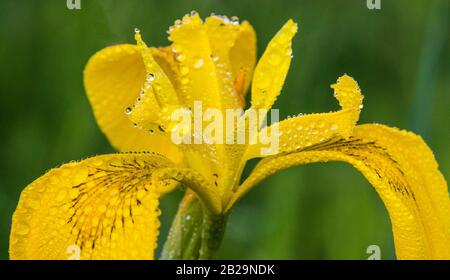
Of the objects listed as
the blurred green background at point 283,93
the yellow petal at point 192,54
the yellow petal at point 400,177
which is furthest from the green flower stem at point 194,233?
the blurred green background at point 283,93

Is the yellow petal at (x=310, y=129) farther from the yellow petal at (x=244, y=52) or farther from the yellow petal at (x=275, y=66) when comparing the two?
the yellow petal at (x=244, y=52)

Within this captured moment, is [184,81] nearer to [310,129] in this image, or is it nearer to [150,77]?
[150,77]

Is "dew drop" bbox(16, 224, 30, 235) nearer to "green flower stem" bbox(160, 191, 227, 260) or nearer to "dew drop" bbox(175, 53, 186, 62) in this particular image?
"green flower stem" bbox(160, 191, 227, 260)

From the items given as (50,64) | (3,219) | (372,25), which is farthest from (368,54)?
(3,219)

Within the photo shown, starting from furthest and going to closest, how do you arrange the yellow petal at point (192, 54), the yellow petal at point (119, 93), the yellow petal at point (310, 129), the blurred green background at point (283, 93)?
1. the blurred green background at point (283, 93)
2. the yellow petal at point (119, 93)
3. the yellow petal at point (192, 54)
4. the yellow petal at point (310, 129)

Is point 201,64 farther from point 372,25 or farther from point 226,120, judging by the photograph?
point 372,25

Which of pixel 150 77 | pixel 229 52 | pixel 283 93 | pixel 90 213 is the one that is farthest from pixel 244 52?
pixel 283 93
